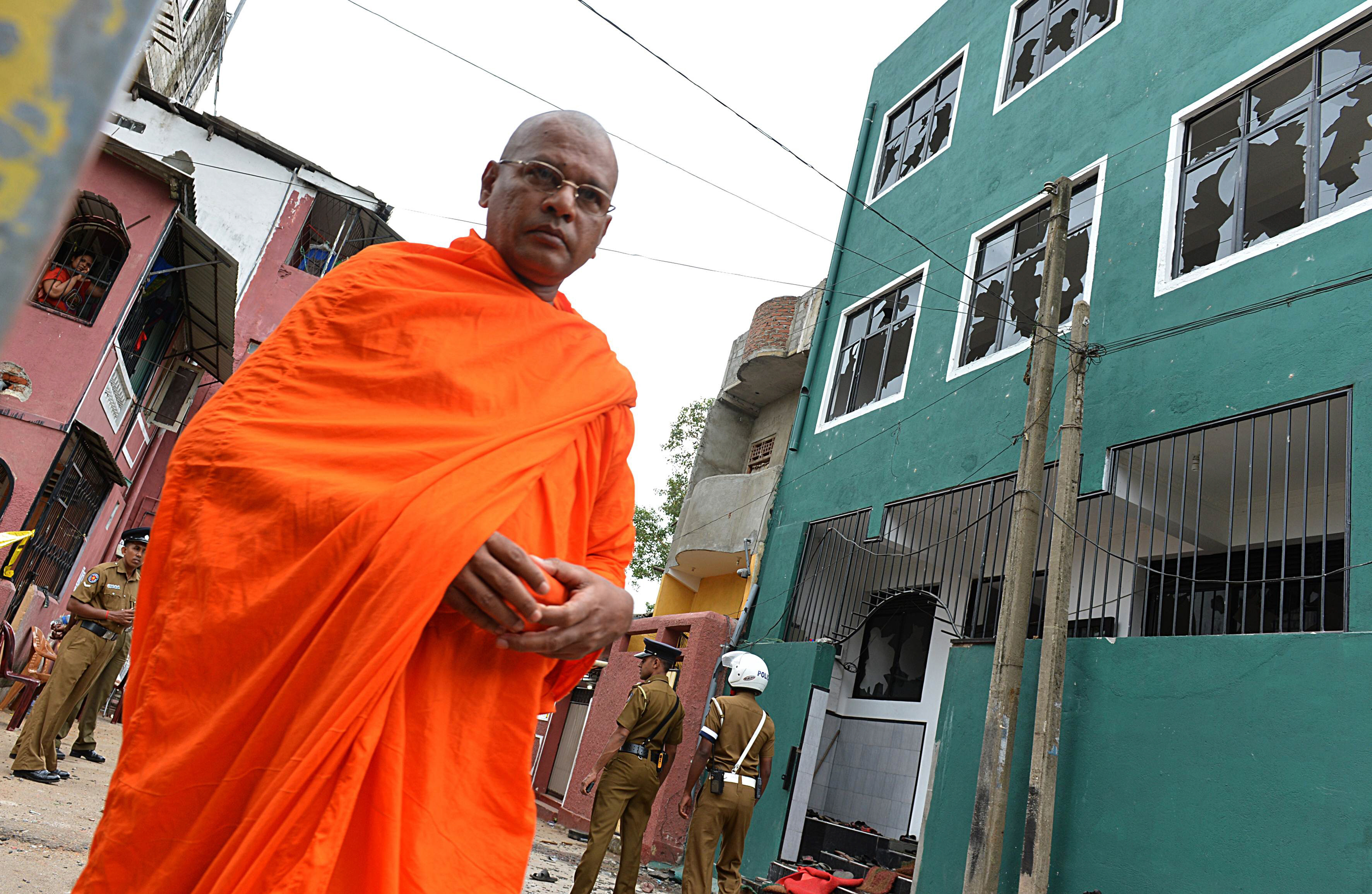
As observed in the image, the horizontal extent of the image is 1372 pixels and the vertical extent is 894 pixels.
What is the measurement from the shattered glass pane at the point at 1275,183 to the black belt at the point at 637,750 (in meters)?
6.04

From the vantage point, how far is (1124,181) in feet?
25.9

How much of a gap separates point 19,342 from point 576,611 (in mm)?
13453

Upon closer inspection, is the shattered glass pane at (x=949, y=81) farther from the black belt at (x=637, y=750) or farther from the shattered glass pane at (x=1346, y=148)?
the black belt at (x=637, y=750)

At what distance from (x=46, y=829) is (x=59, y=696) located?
6.65 ft

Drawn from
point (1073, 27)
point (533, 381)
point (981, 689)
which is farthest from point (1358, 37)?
point (533, 381)

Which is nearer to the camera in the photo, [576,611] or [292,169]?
[576,611]

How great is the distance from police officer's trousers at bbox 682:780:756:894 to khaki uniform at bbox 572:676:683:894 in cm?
44

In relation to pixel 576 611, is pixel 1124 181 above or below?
above

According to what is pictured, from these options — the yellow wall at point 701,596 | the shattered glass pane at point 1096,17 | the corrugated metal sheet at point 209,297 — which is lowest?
the yellow wall at point 701,596

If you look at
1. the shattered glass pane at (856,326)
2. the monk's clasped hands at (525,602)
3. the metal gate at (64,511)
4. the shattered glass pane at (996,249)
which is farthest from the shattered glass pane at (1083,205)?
the metal gate at (64,511)

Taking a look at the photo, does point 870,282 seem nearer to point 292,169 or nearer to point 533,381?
point 533,381

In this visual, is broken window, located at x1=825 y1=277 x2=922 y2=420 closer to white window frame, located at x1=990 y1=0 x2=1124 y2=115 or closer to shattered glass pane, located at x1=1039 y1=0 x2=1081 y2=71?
white window frame, located at x1=990 y1=0 x2=1124 y2=115

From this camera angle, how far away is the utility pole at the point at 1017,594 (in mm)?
6012

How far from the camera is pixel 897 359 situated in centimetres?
1048
